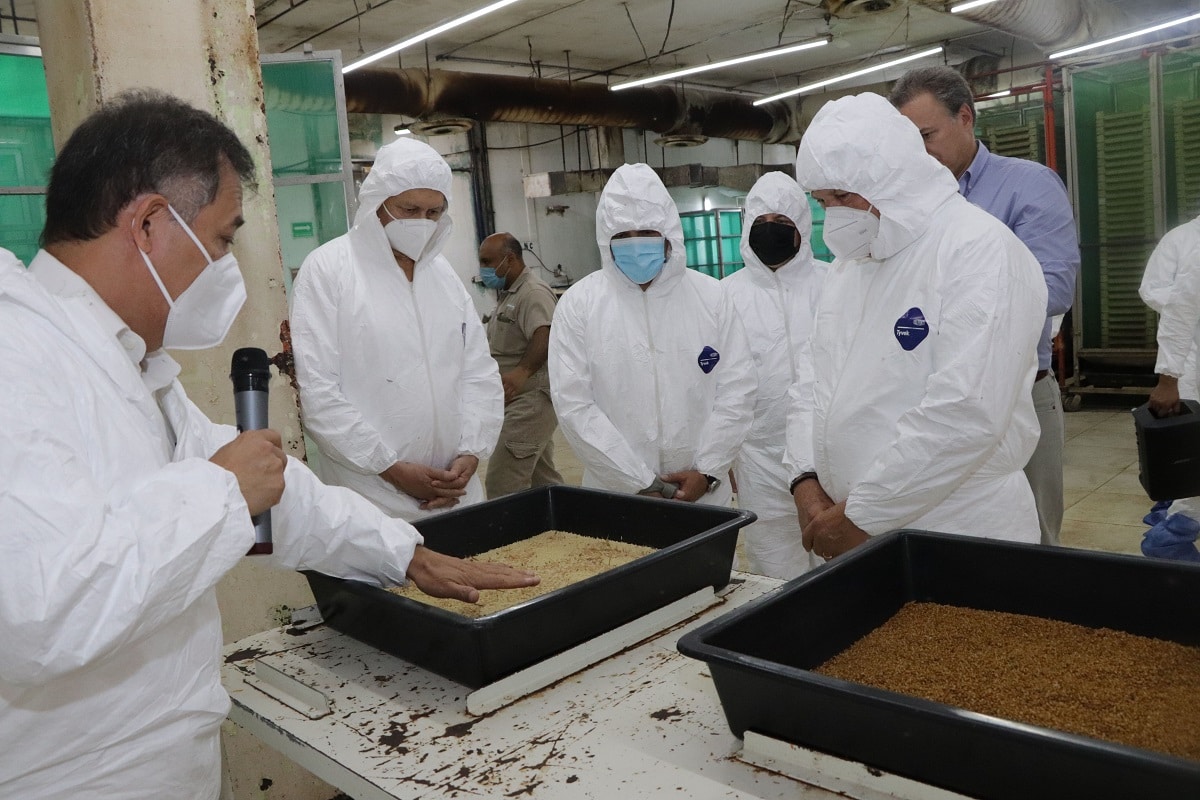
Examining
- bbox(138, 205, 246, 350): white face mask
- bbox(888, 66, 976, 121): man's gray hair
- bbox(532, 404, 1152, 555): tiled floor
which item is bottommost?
bbox(532, 404, 1152, 555): tiled floor

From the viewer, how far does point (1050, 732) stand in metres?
0.75

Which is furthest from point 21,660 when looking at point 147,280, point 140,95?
point 140,95

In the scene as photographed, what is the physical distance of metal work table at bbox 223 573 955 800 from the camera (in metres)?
0.94

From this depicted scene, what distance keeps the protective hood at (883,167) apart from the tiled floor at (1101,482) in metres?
2.77

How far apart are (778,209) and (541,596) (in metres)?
1.96

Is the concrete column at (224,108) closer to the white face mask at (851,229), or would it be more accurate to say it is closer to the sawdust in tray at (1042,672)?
the white face mask at (851,229)

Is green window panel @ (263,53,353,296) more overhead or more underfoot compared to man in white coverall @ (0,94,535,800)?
more overhead

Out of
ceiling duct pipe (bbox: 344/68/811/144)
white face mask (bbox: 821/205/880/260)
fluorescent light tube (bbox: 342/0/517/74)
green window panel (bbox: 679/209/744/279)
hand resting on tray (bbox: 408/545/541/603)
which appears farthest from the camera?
green window panel (bbox: 679/209/744/279)

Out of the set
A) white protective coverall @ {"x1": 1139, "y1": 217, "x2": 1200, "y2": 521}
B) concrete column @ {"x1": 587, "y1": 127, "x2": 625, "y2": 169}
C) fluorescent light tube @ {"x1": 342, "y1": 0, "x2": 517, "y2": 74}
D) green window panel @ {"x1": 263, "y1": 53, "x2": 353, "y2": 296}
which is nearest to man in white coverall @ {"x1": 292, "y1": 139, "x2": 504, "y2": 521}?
green window panel @ {"x1": 263, "y1": 53, "x2": 353, "y2": 296}

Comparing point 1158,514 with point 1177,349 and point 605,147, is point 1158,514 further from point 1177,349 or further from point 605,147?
point 605,147

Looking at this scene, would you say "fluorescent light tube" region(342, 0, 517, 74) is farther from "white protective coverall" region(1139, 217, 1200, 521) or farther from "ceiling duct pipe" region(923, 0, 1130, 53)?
"white protective coverall" region(1139, 217, 1200, 521)

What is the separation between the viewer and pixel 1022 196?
222 cm

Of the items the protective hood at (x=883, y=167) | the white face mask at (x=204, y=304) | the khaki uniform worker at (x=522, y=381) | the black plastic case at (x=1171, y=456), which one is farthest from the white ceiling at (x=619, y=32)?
the white face mask at (x=204, y=304)

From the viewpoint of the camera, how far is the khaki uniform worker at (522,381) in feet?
13.3
